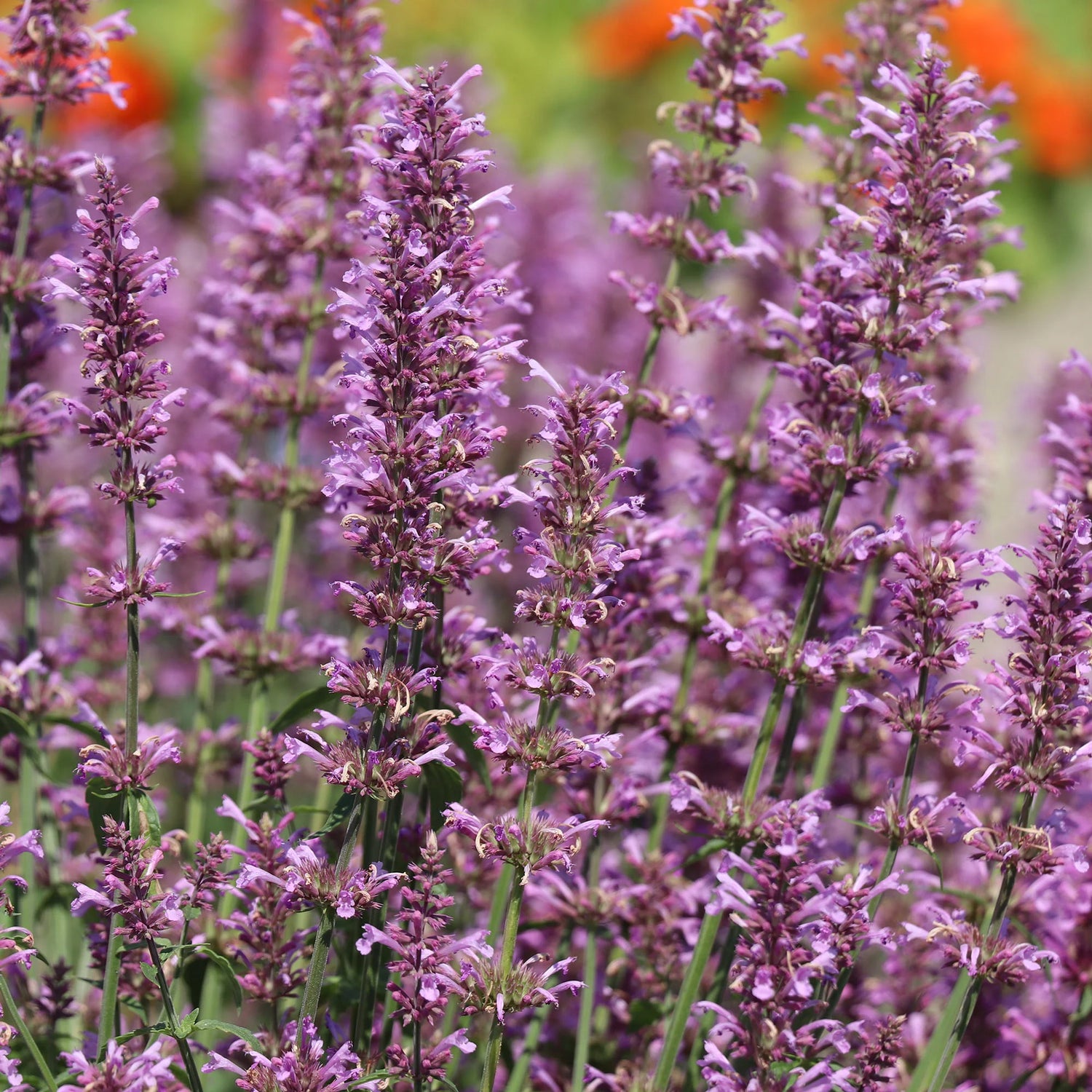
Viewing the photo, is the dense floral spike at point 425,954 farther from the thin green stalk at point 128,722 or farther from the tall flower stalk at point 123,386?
the thin green stalk at point 128,722

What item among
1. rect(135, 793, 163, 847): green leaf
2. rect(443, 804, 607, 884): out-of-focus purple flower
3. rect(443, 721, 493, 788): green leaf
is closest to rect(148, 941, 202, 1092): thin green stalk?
rect(135, 793, 163, 847): green leaf

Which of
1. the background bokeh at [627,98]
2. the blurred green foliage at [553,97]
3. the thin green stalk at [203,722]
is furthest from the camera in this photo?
the blurred green foliage at [553,97]

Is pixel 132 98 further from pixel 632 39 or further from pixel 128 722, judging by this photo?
pixel 128 722

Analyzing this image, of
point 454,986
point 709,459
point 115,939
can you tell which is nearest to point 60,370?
point 709,459

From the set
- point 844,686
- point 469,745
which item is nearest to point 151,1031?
point 469,745

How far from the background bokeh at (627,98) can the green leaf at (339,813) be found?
1055 centimetres

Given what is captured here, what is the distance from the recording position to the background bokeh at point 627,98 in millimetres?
14227

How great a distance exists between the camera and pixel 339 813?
3.17 meters

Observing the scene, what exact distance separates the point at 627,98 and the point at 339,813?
1331 cm

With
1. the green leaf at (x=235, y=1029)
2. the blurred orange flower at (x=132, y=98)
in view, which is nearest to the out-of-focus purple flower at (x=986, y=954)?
the green leaf at (x=235, y=1029)

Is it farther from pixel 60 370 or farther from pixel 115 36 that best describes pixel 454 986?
pixel 60 370

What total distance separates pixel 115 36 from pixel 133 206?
408 centimetres

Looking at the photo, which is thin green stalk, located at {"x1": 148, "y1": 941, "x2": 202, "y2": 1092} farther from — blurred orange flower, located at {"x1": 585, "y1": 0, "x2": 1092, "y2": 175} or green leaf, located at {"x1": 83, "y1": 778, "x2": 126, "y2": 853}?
blurred orange flower, located at {"x1": 585, "y1": 0, "x2": 1092, "y2": 175}

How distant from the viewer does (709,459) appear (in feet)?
14.9
